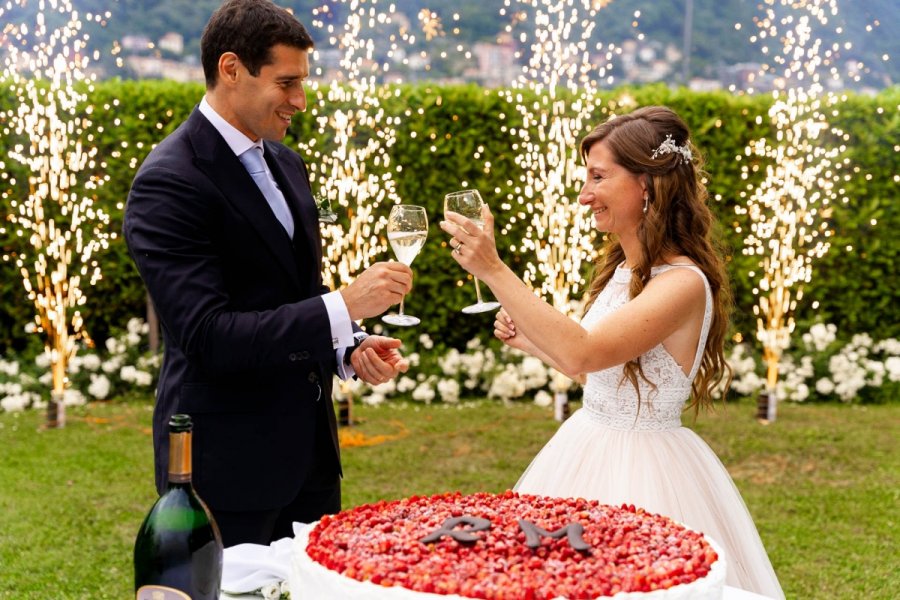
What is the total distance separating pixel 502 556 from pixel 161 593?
0.60m

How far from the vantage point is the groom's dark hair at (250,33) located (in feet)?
9.48

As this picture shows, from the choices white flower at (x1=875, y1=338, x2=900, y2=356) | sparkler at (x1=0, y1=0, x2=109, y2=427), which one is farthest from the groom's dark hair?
white flower at (x1=875, y1=338, x2=900, y2=356)

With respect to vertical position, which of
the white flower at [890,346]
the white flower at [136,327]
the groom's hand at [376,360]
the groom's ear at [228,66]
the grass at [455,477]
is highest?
the groom's ear at [228,66]

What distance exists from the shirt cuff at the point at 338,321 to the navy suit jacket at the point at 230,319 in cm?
2

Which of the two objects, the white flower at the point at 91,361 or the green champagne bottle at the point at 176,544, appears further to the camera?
the white flower at the point at 91,361

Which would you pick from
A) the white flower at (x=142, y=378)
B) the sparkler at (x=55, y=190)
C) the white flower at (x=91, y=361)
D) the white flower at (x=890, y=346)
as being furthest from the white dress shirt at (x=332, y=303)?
the white flower at (x=890, y=346)

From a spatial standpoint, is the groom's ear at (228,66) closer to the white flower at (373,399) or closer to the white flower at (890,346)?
the white flower at (373,399)

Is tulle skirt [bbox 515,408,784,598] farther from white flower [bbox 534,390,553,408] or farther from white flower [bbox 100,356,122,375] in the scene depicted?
white flower [bbox 100,356,122,375]

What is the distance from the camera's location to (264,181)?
10.1 feet

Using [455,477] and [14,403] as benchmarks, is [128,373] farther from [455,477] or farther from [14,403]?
[455,477]

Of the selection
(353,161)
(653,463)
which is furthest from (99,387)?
(653,463)

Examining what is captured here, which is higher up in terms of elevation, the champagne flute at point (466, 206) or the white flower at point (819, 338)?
the champagne flute at point (466, 206)

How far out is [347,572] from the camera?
1.86 metres

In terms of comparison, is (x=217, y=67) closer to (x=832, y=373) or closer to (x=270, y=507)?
(x=270, y=507)
